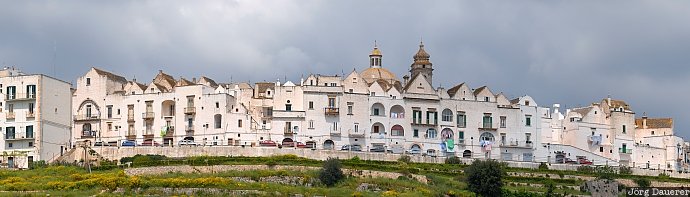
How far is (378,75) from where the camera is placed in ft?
440

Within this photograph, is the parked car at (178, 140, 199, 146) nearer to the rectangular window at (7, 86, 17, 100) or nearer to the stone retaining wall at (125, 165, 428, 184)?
the stone retaining wall at (125, 165, 428, 184)

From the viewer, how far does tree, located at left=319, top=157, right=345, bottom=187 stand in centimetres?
10244

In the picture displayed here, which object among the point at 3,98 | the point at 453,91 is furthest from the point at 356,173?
the point at 3,98

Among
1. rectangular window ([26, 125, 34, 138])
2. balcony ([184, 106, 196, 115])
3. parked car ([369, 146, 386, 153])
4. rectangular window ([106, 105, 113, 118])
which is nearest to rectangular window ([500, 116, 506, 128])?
parked car ([369, 146, 386, 153])

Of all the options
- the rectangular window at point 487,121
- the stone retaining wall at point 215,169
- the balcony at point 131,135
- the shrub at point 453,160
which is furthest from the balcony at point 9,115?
the rectangular window at point 487,121

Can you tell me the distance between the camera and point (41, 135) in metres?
115

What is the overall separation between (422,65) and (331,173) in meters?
33.7

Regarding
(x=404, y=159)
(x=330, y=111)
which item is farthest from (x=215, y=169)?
(x=330, y=111)

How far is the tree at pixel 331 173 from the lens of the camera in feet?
336

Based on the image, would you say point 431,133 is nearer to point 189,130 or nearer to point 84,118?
point 189,130

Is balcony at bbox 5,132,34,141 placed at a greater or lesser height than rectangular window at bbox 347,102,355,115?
lesser

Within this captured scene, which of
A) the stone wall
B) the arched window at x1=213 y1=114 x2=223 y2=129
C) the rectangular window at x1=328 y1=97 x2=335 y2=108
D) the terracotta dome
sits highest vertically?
the terracotta dome

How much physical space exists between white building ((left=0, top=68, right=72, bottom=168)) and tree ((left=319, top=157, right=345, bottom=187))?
2505 cm

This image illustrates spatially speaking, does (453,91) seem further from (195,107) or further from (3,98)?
(3,98)
